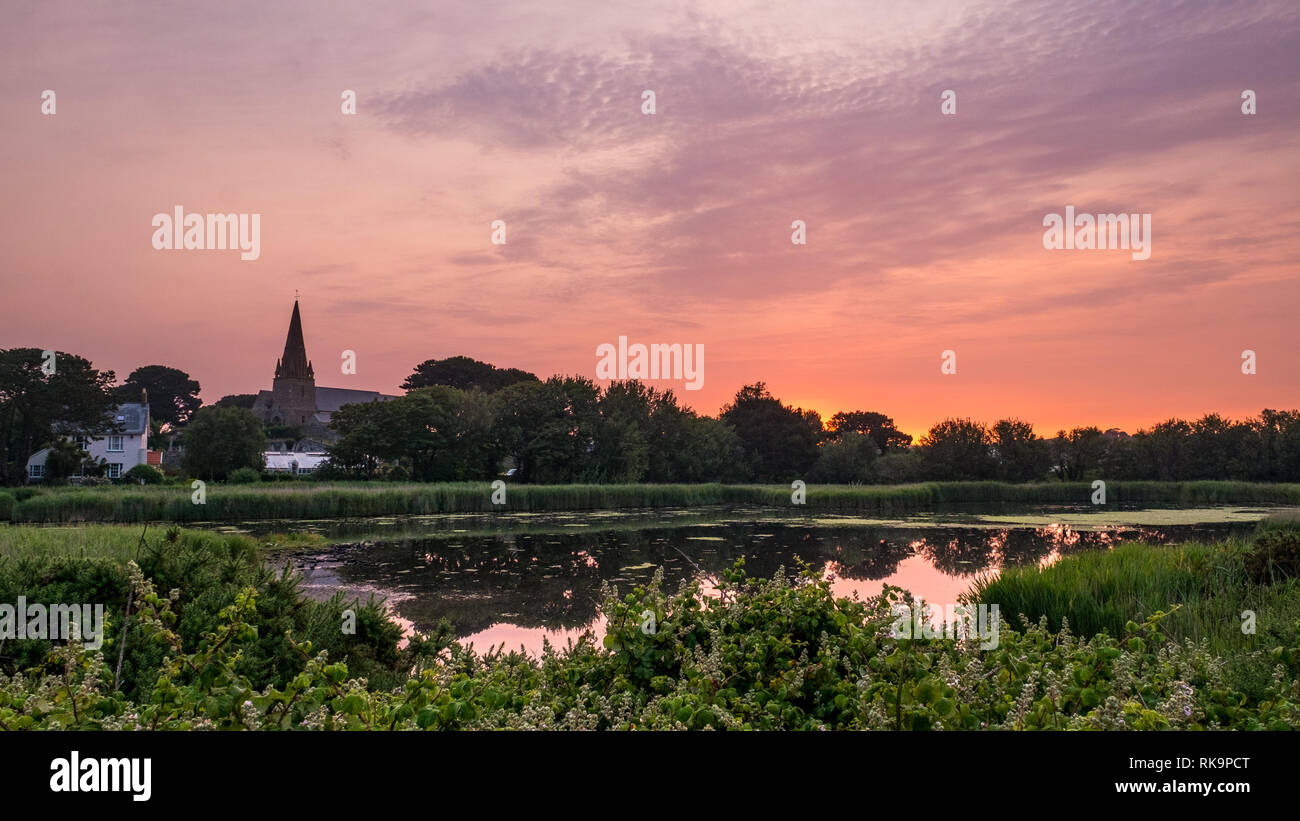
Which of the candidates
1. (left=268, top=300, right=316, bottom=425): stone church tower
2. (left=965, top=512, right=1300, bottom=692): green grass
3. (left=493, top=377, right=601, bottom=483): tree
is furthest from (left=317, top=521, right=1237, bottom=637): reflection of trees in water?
(left=268, top=300, right=316, bottom=425): stone church tower

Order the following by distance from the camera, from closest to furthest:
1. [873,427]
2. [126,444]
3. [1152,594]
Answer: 1. [1152,594]
2. [126,444]
3. [873,427]

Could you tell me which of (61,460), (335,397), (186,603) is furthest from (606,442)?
(335,397)

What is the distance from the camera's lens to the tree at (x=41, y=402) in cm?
5134

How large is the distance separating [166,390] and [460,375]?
37.3 metres

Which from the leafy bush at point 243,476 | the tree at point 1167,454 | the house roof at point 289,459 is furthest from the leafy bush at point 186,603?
the house roof at point 289,459

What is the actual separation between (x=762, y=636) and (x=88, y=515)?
3824 cm

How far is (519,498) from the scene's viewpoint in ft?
143

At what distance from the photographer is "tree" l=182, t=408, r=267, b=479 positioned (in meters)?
57.8

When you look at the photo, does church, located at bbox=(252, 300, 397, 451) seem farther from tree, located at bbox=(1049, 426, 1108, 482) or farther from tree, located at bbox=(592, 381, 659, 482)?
tree, located at bbox=(1049, 426, 1108, 482)

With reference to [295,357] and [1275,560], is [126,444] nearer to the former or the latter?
[295,357]

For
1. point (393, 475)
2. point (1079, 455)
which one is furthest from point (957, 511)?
point (393, 475)

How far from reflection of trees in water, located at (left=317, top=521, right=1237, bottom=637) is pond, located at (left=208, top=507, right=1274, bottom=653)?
50 millimetres

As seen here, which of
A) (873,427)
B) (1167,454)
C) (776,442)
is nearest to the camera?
(1167,454)
